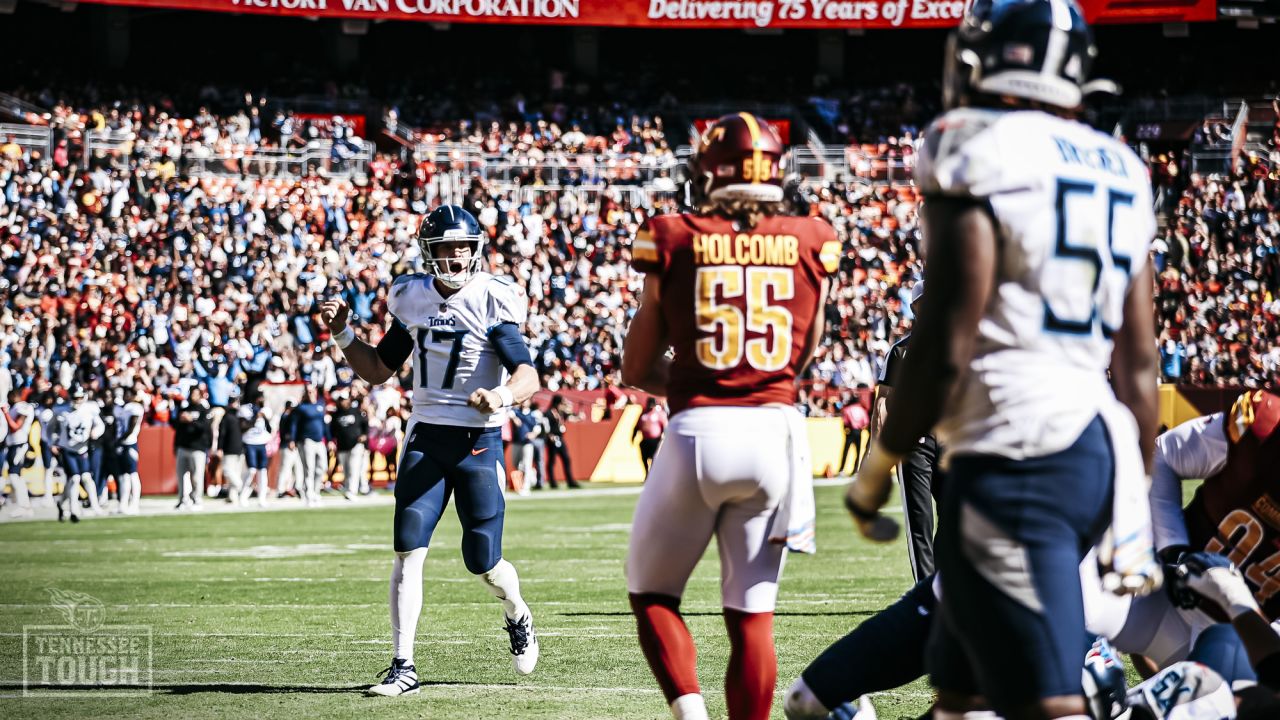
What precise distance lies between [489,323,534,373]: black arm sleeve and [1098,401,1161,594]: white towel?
442 centimetres

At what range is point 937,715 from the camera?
12.2 ft

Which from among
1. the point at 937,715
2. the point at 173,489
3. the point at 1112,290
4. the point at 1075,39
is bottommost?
the point at 173,489

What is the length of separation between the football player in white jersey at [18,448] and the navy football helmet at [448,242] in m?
15.7

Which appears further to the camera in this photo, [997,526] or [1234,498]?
[1234,498]

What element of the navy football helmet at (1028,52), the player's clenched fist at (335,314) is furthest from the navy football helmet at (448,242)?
the navy football helmet at (1028,52)

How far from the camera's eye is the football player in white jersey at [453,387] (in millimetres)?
7281

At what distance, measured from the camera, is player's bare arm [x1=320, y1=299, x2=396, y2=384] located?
7324mm

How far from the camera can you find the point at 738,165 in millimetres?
4797

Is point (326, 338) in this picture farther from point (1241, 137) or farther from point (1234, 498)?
point (1234, 498)

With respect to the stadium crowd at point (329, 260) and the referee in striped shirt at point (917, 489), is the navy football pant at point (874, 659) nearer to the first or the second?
the referee in striped shirt at point (917, 489)

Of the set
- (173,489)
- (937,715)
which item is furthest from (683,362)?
(173,489)

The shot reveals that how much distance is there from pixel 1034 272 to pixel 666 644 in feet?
6.80

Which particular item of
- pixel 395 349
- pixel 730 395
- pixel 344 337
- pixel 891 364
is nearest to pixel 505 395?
pixel 395 349

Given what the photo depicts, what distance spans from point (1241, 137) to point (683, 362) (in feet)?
111
